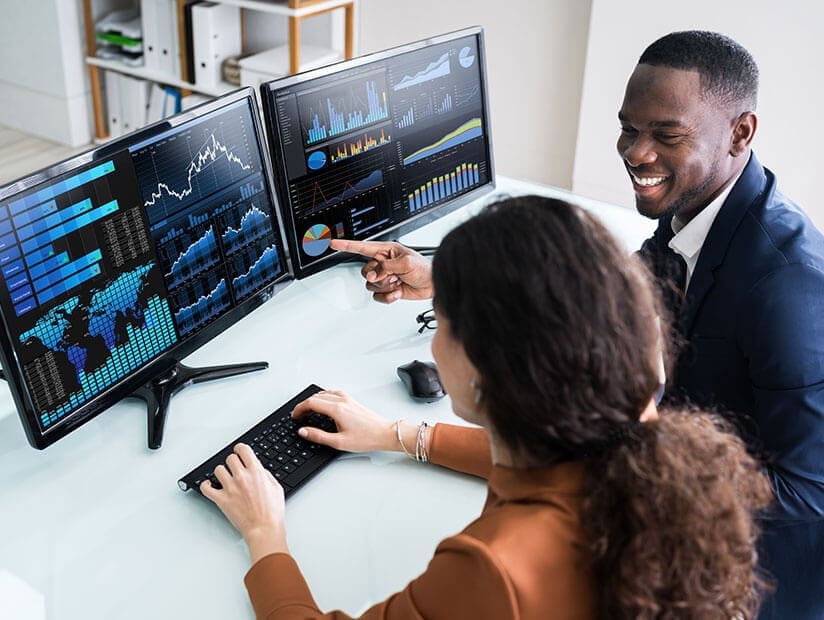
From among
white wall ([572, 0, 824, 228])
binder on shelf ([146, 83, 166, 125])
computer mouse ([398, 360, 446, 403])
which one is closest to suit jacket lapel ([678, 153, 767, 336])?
computer mouse ([398, 360, 446, 403])

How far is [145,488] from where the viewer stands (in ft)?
4.11

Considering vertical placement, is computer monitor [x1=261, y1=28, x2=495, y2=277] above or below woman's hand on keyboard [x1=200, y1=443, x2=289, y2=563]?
above

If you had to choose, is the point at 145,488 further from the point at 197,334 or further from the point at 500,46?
the point at 500,46

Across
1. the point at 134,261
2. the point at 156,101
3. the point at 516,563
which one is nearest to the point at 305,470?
the point at 134,261

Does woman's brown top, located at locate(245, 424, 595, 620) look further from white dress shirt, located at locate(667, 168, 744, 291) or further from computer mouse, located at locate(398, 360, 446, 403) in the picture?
white dress shirt, located at locate(667, 168, 744, 291)

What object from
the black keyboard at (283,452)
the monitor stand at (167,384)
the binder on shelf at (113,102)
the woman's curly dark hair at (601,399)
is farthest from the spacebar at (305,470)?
the binder on shelf at (113,102)

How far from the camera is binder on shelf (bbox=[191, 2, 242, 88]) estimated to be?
367 centimetres

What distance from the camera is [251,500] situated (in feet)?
3.89

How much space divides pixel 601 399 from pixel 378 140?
38.4 inches

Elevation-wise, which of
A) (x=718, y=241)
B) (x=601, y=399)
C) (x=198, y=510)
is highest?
(x=601, y=399)

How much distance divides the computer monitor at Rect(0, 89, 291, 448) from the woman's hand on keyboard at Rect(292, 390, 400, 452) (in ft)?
0.68

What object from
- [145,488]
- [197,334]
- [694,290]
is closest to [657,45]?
[694,290]

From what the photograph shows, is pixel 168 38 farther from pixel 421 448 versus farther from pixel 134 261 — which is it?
pixel 421 448

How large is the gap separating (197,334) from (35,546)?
1.35 feet
